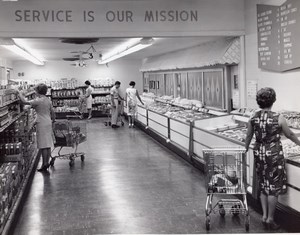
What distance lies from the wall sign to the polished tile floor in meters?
2.67

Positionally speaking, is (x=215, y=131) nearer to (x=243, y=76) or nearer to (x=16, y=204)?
(x=243, y=76)

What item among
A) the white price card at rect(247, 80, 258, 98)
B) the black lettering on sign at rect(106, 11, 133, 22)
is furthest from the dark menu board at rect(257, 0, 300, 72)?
the black lettering on sign at rect(106, 11, 133, 22)

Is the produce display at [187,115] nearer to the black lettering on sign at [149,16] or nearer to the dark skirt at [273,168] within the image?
the black lettering on sign at [149,16]

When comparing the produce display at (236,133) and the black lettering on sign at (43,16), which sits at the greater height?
the black lettering on sign at (43,16)

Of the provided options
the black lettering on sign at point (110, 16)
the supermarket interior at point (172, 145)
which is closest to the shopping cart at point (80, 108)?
the supermarket interior at point (172, 145)

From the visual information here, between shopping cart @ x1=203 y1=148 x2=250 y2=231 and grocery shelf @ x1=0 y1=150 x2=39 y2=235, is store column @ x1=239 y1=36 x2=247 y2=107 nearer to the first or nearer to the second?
shopping cart @ x1=203 y1=148 x2=250 y2=231

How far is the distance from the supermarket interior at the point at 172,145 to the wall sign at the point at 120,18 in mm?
17

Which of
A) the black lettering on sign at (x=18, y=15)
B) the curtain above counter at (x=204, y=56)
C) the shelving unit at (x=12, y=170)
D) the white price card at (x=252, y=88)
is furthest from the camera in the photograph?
the curtain above counter at (x=204, y=56)

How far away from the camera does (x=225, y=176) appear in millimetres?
5355

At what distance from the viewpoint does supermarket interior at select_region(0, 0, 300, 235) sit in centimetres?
533

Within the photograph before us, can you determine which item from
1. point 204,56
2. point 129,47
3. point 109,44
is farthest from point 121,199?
point 109,44

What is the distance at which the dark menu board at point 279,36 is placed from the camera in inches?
235

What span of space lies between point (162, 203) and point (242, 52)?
338cm

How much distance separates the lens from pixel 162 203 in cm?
632
